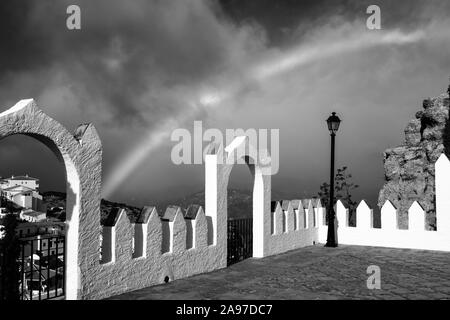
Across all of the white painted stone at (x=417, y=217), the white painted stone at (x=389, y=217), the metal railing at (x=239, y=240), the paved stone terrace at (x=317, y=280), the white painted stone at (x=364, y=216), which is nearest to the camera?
the paved stone terrace at (x=317, y=280)

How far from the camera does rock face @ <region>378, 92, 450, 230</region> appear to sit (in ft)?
77.2

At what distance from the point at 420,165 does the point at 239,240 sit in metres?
17.9

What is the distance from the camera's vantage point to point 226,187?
31.5ft

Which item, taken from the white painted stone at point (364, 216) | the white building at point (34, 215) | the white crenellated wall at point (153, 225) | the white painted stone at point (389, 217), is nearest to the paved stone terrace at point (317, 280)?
the white crenellated wall at point (153, 225)

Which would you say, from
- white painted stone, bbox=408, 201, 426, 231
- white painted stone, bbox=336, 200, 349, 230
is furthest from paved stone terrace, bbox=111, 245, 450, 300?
white painted stone, bbox=336, 200, 349, 230

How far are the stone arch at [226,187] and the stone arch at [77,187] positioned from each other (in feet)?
9.92

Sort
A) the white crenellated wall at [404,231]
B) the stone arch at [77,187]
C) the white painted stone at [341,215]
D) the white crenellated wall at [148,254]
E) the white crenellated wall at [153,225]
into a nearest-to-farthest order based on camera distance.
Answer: the stone arch at [77,187] < the white crenellated wall at [153,225] < the white crenellated wall at [148,254] < the white crenellated wall at [404,231] < the white painted stone at [341,215]

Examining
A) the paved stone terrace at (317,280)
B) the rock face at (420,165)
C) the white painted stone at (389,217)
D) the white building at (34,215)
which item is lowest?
the paved stone terrace at (317,280)

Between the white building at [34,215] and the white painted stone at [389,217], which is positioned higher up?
the white painted stone at [389,217]

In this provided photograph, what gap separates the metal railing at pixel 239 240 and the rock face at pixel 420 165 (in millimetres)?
14788

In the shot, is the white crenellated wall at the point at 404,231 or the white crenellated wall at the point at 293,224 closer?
the white crenellated wall at the point at 293,224

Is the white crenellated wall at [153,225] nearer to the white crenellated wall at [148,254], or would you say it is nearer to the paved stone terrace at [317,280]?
the white crenellated wall at [148,254]

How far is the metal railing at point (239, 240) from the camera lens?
10133 mm
